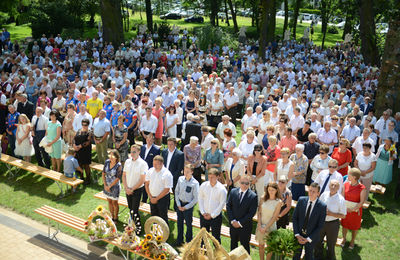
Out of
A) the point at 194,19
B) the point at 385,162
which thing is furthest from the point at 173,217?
the point at 194,19

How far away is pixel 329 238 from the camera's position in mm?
7117

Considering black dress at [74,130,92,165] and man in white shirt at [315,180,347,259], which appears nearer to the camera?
man in white shirt at [315,180,347,259]

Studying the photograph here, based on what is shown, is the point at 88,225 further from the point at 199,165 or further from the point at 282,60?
the point at 282,60

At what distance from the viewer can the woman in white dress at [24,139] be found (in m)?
10.9

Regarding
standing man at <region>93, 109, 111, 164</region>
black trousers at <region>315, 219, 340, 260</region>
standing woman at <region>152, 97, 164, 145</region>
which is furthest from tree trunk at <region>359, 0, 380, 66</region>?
black trousers at <region>315, 219, 340, 260</region>

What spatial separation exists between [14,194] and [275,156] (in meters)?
6.51

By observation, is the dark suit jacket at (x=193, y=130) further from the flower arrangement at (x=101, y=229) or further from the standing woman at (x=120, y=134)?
the flower arrangement at (x=101, y=229)

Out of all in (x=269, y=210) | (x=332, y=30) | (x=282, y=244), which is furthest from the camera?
(x=332, y=30)

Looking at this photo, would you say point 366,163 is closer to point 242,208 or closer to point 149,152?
point 242,208

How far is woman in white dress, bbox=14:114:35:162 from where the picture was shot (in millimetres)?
10852

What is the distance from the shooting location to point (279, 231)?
21.7 ft

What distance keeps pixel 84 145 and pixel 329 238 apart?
20.7 feet

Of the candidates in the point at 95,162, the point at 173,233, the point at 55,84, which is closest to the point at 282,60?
the point at 55,84

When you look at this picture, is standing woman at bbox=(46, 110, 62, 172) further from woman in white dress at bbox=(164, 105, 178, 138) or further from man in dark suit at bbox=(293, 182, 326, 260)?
man in dark suit at bbox=(293, 182, 326, 260)
